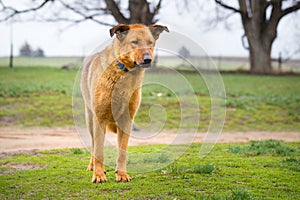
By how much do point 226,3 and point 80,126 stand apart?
23.1 metres

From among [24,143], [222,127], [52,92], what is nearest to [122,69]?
[24,143]

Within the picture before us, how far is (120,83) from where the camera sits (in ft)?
20.4

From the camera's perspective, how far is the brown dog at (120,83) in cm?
595

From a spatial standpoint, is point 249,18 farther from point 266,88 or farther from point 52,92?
point 52,92

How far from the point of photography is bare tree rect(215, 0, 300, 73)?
31.9 meters

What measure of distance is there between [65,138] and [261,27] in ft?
81.7

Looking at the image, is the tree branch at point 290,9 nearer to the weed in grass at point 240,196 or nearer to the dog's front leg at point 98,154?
the dog's front leg at point 98,154

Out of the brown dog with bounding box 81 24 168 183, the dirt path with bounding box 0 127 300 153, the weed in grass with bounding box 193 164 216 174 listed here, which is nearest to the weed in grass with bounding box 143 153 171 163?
the weed in grass with bounding box 193 164 216 174

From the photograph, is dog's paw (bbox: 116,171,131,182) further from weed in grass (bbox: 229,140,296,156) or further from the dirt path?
the dirt path

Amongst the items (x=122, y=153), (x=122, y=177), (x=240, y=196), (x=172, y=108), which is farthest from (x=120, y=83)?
(x=172, y=108)

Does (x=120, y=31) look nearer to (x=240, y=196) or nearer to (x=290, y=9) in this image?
(x=240, y=196)

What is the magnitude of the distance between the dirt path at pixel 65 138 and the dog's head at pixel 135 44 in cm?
497

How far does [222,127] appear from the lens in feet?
51.9

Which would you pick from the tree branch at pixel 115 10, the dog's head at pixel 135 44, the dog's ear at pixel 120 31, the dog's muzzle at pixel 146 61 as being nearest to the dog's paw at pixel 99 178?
the dog's head at pixel 135 44
